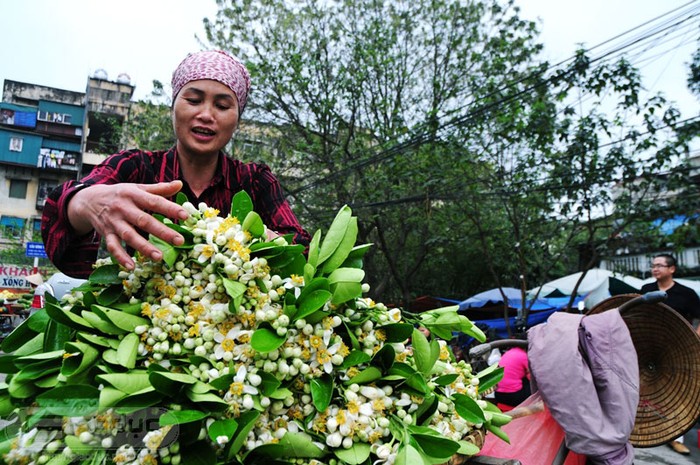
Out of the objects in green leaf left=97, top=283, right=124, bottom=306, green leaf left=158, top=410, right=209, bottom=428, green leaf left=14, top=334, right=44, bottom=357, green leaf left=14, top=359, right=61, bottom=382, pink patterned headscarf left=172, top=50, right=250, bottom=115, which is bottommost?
green leaf left=158, top=410, right=209, bottom=428

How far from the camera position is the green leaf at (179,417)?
68cm

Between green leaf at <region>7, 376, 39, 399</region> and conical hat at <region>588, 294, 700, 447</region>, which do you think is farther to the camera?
conical hat at <region>588, 294, 700, 447</region>

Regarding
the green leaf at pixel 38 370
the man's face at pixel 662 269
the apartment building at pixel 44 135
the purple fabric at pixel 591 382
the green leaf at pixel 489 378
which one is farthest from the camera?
the apartment building at pixel 44 135

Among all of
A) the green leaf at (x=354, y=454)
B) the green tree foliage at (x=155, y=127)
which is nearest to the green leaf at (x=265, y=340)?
the green leaf at (x=354, y=454)

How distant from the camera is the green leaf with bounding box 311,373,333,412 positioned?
81cm

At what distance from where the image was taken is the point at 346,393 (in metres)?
0.86

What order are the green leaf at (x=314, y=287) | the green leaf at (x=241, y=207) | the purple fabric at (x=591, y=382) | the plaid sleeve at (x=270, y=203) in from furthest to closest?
the purple fabric at (x=591, y=382) → the plaid sleeve at (x=270, y=203) → the green leaf at (x=241, y=207) → the green leaf at (x=314, y=287)

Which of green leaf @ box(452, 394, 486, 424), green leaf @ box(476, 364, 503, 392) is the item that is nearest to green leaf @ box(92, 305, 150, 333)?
green leaf @ box(452, 394, 486, 424)

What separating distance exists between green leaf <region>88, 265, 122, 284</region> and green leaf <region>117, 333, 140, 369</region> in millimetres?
119

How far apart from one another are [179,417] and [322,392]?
0.78 ft

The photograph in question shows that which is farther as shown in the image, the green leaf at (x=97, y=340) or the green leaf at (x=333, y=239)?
the green leaf at (x=333, y=239)

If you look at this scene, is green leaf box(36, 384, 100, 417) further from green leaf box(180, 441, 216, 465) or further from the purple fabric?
the purple fabric

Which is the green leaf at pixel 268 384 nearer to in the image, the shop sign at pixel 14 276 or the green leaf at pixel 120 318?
the green leaf at pixel 120 318

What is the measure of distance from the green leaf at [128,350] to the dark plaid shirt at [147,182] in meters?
0.33
